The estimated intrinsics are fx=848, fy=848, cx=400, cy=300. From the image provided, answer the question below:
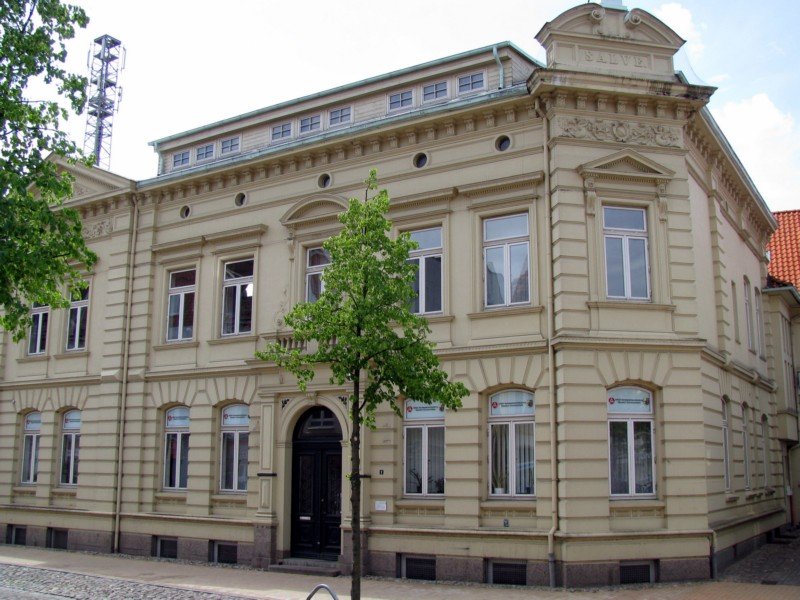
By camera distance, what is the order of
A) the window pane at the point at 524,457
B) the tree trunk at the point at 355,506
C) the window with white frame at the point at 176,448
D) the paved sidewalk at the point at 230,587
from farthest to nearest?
the window with white frame at the point at 176,448, the window pane at the point at 524,457, the paved sidewalk at the point at 230,587, the tree trunk at the point at 355,506

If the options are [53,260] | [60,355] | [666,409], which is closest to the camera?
[53,260]

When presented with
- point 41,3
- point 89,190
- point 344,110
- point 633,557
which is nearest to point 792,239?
point 344,110

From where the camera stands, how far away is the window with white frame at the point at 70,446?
24.7 meters

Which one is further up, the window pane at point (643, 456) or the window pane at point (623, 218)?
the window pane at point (623, 218)

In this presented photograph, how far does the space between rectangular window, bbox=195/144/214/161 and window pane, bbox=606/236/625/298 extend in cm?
1433

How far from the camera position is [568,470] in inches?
645

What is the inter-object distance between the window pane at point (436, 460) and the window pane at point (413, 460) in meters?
0.25

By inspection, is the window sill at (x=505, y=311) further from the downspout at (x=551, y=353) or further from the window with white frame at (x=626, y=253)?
the window with white frame at (x=626, y=253)

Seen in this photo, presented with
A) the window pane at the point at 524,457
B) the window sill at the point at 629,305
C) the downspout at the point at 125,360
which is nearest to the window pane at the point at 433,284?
the window pane at the point at 524,457

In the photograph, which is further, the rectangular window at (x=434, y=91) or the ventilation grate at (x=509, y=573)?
the rectangular window at (x=434, y=91)

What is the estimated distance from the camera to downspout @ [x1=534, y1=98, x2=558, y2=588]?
16266mm

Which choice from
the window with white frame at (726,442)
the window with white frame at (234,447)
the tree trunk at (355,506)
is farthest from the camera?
the window with white frame at (234,447)

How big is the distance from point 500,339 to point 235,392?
7.39m

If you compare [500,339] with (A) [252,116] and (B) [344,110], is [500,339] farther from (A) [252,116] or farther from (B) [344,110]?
(A) [252,116]
